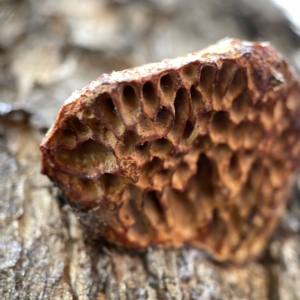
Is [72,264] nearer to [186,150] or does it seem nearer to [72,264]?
[72,264]

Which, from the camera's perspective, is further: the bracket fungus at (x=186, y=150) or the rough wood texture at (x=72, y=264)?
the rough wood texture at (x=72, y=264)

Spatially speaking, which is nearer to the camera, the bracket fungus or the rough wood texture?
the bracket fungus

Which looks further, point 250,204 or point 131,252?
point 250,204

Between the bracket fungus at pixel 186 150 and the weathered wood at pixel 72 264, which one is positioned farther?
the weathered wood at pixel 72 264

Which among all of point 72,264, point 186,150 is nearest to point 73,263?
point 72,264

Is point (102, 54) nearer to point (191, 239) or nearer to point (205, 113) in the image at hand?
point (205, 113)

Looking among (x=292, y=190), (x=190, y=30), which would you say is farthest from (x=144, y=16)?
(x=292, y=190)

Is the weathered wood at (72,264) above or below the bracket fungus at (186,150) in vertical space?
below
